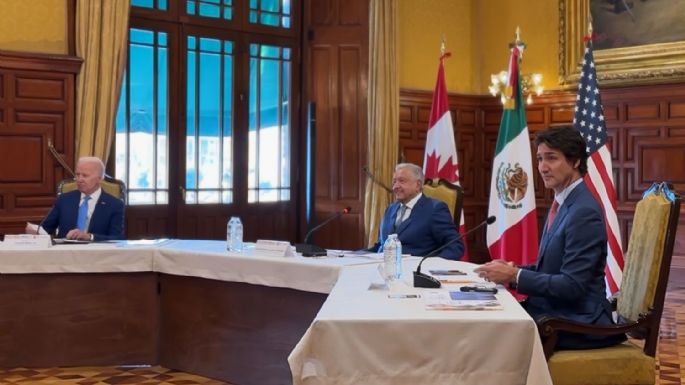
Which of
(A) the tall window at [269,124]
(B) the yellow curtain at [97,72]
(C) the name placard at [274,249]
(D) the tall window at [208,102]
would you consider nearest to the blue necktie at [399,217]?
(C) the name placard at [274,249]

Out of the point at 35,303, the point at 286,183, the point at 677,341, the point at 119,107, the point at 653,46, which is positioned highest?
the point at 653,46

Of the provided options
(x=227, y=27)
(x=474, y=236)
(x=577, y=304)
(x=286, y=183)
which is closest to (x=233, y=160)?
(x=286, y=183)

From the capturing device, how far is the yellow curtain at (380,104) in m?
8.58

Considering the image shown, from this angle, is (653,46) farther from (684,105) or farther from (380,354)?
(380,354)

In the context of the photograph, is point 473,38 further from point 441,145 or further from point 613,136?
point 441,145

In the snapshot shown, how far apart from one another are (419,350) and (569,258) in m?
0.75

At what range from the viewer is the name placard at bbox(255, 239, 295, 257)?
433cm

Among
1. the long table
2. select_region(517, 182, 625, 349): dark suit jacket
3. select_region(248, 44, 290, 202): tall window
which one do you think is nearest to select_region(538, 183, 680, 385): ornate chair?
select_region(517, 182, 625, 349): dark suit jacket

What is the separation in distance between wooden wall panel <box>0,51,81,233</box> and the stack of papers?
15.5ft

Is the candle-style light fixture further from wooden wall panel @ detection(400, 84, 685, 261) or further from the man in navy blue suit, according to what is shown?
the man in navy blue suit

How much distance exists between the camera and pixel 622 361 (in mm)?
2998

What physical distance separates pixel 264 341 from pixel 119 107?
12.8 feet

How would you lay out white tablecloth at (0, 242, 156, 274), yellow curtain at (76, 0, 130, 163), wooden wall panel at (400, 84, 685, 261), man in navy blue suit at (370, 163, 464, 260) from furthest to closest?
1. wooden wall panel at (400, 84, 685, 261)
2. yellow curtain at (76, 0, 130, 163)
3. man in navy blue suit at (370, 163, 464, 260)
4. white tablecloth at (0, 242, 156, 274)

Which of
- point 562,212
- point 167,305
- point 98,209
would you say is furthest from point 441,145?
point 562,212
